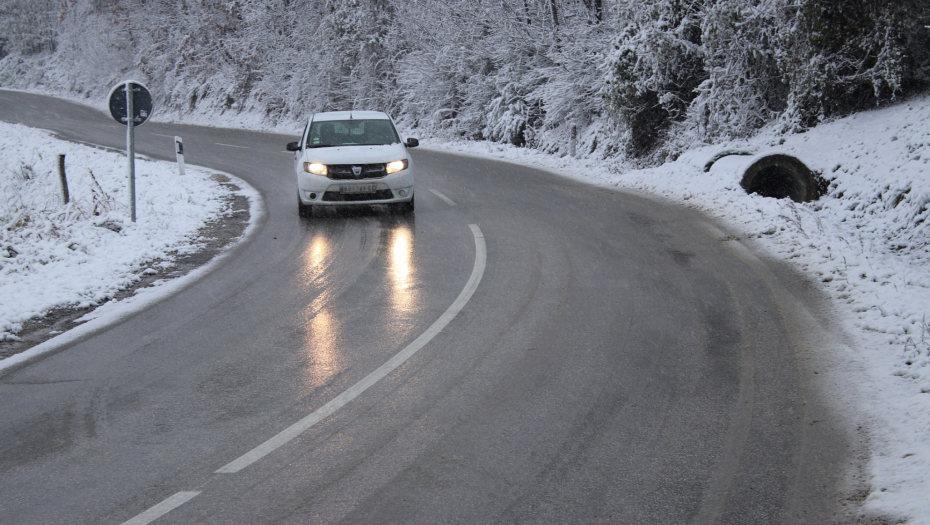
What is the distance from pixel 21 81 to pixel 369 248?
73.6 meters

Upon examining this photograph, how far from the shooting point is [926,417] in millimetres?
4746

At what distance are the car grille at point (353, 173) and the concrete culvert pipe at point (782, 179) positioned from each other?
604 cm

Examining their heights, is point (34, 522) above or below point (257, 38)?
below

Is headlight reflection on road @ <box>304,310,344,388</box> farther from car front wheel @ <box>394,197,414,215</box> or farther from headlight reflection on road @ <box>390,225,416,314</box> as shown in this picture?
car front wheel @ <box>394,197,414,215</box>

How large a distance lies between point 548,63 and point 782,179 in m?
13.7

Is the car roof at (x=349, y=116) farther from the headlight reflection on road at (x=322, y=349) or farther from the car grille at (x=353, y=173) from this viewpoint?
the headlight reflection on road at (x=322, y=349)

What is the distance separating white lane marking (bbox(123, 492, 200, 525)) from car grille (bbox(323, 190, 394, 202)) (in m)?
8.35

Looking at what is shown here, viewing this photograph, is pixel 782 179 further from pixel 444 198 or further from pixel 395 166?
pixel 395 166

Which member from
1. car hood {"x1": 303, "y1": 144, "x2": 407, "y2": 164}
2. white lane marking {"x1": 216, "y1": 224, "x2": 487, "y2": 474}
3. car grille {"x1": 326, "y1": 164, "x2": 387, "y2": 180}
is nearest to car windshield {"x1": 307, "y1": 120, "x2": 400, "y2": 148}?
car hood {"x1": 303, "y1": 144, "x2": 407, "y2": 164}

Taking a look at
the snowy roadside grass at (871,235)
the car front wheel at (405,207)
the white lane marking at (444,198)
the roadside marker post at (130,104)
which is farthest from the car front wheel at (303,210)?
the snowy roadside grass at (871,235)

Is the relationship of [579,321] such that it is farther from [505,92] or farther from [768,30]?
[505,92]

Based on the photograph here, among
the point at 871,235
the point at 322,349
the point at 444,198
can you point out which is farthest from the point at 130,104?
the point at 871,235

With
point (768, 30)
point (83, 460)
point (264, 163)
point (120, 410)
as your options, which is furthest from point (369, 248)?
point (264, 163)

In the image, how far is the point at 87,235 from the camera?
10453 mm
